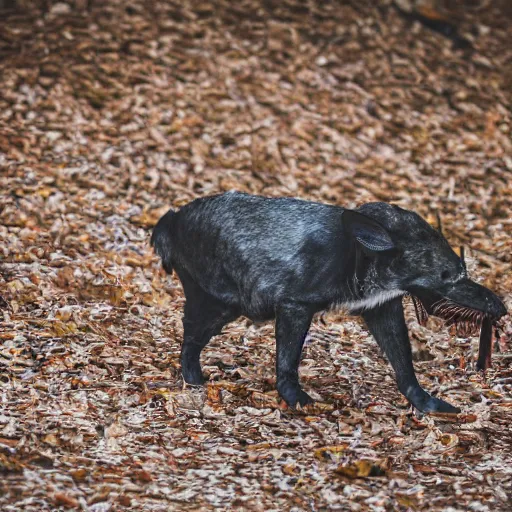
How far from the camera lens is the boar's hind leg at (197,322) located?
6.44 meters

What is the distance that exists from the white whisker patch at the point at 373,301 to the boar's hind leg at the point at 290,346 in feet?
0.87

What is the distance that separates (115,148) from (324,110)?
269cm

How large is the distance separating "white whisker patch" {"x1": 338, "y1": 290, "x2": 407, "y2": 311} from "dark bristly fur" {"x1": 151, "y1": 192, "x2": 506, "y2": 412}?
0.01 meters

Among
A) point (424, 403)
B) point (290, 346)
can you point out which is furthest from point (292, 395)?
point (424, 403)

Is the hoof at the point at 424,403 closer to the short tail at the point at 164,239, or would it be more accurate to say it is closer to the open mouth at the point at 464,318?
the open mouth at the point at 464,318

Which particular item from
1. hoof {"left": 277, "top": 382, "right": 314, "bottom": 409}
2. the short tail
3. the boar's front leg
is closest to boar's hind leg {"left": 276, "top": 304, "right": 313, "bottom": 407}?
hoof {"left": 277, "top": 382, "right": 314, "bottom": 409}

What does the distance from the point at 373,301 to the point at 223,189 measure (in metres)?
4.23

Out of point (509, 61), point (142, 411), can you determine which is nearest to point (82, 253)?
point (142, 411)

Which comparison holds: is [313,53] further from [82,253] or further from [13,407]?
[13,407]

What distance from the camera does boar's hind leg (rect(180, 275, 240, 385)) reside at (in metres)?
6.44

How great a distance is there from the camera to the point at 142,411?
20.5 ft

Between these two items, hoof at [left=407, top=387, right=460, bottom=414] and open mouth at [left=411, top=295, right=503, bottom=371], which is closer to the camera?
open mouth at [left=411, top=295, right=503, bottom=371]

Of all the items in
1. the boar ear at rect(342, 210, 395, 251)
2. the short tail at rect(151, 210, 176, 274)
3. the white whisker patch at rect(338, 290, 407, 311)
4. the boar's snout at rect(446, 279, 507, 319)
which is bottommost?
the short tail at rect(151, 210, 176, 274)

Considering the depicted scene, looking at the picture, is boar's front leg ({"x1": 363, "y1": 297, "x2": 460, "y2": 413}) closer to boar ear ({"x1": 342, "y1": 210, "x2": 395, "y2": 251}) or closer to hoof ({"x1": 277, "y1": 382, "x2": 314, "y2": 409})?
boar ear ({"x1": 342, "y1": 210, "x2": 395, "y2": 251})
